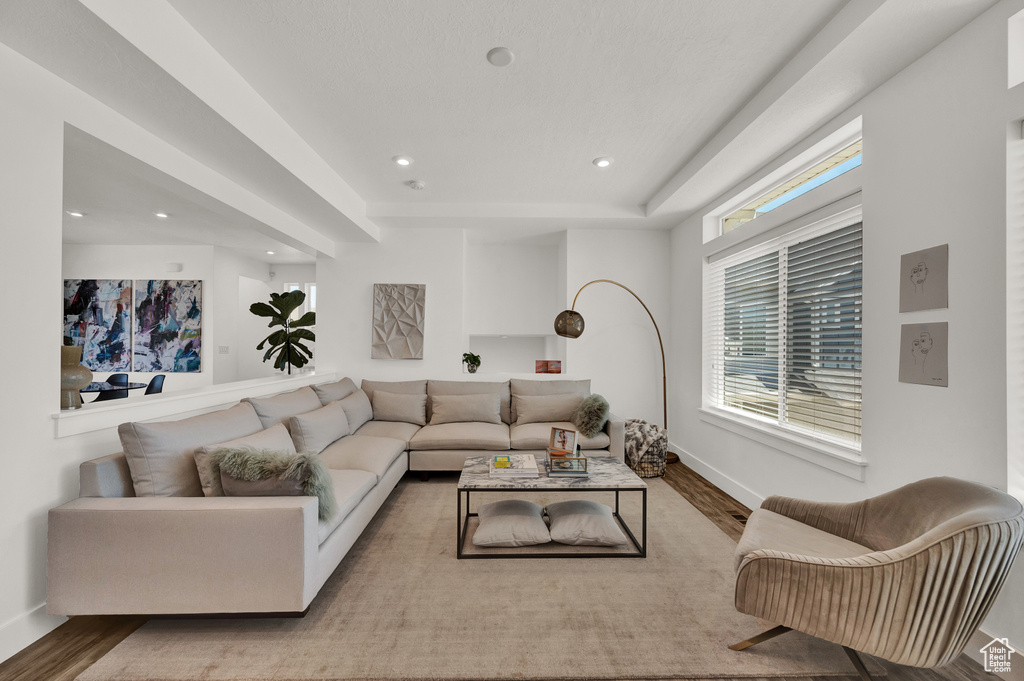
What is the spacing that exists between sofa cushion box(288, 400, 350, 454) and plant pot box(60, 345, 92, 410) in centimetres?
115

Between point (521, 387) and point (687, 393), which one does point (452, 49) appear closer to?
point (521, 387)

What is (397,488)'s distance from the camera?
13.0 ft

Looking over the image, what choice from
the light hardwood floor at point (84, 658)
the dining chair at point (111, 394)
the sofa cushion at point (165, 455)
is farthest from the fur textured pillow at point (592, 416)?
the dining chair at point (111, 394)

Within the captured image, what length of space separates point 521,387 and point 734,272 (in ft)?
7.70

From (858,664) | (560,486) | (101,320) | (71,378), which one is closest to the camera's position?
(858,664)

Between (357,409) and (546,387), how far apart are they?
6.34 ft

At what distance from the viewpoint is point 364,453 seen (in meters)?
3.34

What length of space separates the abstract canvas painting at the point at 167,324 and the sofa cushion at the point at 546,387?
15.6 ft

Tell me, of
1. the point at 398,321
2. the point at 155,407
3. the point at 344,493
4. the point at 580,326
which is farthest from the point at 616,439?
the point at 155,407

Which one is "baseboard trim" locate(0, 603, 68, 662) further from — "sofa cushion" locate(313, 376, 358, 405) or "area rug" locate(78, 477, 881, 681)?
"sofa cushion" locate(313, 376, 358, 405)

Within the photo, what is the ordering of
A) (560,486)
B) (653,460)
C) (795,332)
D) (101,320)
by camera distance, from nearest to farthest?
(560,486) → (795,332) → (653,460) → (101,320)

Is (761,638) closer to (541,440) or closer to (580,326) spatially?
(541,440)

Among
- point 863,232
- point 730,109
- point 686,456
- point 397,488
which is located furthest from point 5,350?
point 686,456

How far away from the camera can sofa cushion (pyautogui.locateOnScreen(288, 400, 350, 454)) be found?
3.15 m
